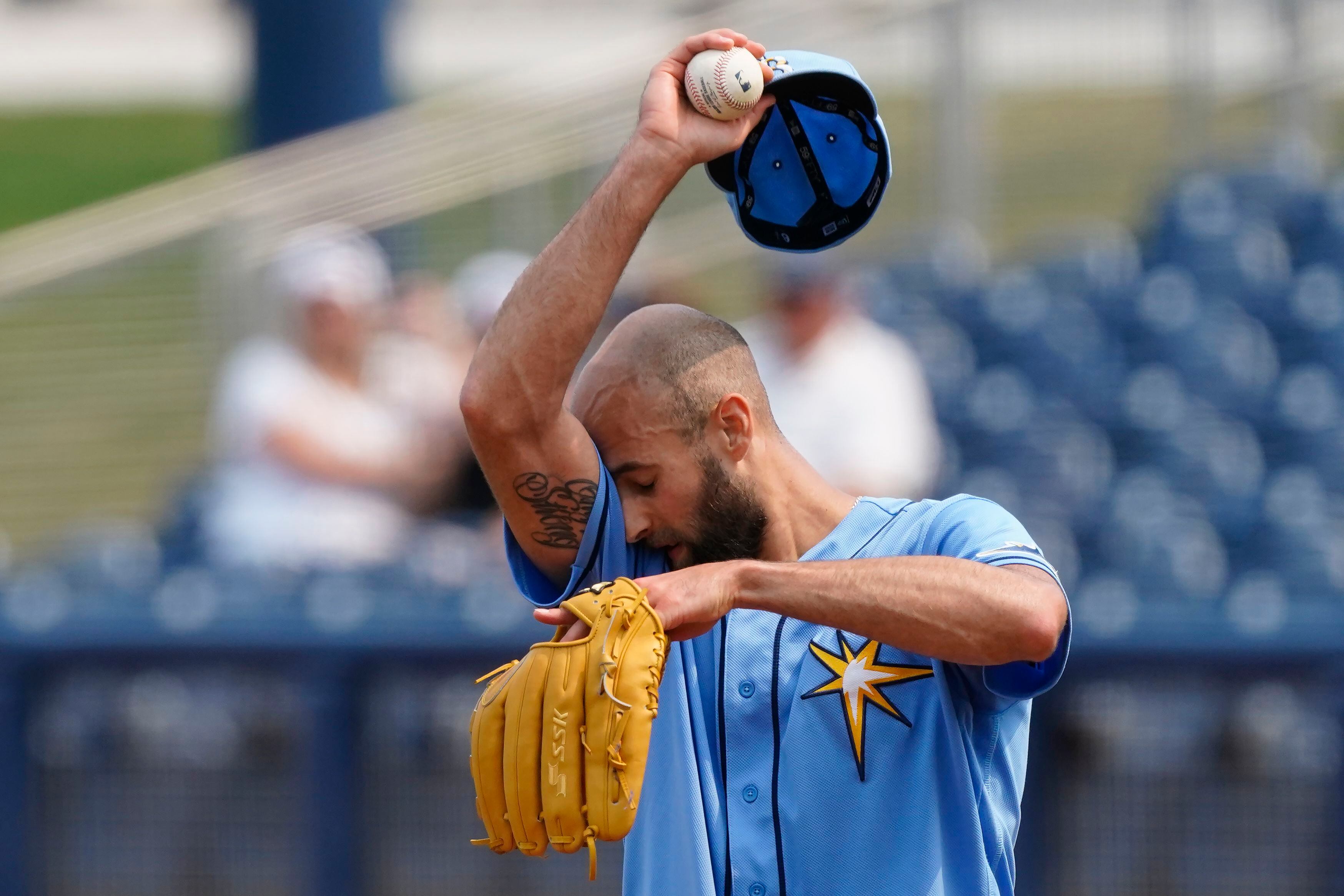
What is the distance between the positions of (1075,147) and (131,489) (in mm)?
4091

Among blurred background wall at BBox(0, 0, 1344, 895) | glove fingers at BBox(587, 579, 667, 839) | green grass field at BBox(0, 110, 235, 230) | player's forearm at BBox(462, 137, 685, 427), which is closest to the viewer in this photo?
glove fingers at BBox(587, 579, 667, 839)

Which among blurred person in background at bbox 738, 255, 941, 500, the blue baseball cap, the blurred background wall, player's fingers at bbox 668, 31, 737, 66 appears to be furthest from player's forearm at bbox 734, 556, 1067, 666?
blurred person in background at bbox 738, 255, 941, 500

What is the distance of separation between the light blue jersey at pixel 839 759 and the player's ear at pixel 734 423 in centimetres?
16

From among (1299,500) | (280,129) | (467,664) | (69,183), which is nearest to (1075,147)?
(1299,500)

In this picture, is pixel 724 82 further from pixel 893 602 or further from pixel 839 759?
pixel 839 759

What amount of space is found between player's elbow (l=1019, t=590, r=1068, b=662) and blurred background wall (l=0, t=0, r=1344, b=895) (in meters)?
1.98

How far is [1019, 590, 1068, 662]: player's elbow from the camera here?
1867 millimetres

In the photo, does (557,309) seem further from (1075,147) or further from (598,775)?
(1075,147)

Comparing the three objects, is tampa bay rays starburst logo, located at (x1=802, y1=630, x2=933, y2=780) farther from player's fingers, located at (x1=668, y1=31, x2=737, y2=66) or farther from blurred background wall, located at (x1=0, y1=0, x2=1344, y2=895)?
blurred background wall, located at (x1=0, y1=0, x2=1344, y2=895)

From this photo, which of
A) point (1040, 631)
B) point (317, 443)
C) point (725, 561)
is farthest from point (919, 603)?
point (317, 443)

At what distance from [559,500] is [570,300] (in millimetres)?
264

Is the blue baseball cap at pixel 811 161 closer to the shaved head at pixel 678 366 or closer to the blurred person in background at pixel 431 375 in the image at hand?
the shaved head at pixel 678 366

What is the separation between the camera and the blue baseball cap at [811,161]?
216cm

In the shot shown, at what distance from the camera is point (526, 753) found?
73.1 inches
